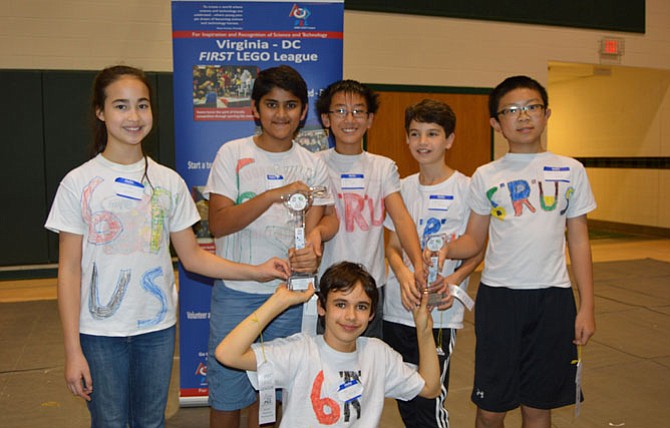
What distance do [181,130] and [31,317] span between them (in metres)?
3.48

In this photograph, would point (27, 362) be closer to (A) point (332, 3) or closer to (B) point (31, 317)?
(B) point (31, 317)

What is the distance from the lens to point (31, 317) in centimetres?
588

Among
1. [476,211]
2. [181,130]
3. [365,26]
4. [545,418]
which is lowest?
[545,418]

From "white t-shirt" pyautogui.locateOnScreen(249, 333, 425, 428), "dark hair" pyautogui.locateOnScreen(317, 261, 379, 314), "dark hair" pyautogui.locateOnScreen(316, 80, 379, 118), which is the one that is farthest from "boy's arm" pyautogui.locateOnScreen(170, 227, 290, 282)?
"dark hair" pyautogui.locateOnScreen(316, 80, 379, 118)

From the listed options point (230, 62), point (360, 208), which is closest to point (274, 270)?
point (360, 208)

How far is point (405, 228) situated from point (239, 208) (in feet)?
2.51

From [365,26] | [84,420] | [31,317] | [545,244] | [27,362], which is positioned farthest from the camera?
[365,26]

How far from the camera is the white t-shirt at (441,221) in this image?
8.90ft

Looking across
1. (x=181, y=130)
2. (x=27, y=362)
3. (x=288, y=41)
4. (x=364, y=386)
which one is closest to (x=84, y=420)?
(x=27, y=362)

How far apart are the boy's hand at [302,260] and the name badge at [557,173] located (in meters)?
1.08

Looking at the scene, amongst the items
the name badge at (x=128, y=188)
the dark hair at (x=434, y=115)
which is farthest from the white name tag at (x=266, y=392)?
the dark hair at (x=434, y=115)

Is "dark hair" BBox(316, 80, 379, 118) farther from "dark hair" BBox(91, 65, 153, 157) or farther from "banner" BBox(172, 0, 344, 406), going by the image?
"dark hair" BBox(91, 65, 153, 157)

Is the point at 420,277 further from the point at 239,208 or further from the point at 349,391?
the point at 239,208

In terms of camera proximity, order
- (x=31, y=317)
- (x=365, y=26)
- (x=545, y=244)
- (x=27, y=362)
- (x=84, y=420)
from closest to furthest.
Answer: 1. (x=545, y=244)
2. (x=84, y=420)
3. (x=27, y=362)
4. (x=31, y=317)
5. (x=365, y=26)
